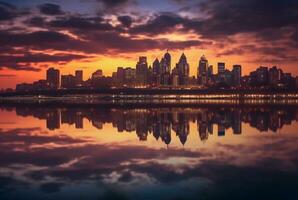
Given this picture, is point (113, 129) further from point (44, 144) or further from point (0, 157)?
point (0, 157)

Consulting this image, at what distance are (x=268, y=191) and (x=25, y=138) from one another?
21273mm

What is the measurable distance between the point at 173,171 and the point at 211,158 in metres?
3.67

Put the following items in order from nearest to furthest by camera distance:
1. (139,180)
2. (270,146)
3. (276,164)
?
(139,180) < (276,164) < (270,146)

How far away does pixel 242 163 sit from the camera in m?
19.3

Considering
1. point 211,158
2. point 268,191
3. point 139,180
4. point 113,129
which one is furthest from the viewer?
point 113,129

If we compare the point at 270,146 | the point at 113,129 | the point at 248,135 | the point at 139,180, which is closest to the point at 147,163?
the point at 139,180

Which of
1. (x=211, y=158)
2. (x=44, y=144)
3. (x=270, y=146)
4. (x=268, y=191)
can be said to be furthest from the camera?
(x=44, y=144)

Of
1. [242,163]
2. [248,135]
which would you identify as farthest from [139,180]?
[248,135]

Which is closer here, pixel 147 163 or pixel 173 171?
pixel 173 171

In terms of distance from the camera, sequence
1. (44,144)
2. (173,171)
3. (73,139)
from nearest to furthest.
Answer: (173,171)
(44,144)
(73,139)

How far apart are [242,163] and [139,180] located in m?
5.62

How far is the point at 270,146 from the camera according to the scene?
25328 millimetres

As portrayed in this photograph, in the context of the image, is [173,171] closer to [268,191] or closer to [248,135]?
[268,191]

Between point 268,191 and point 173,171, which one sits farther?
point 173,171
